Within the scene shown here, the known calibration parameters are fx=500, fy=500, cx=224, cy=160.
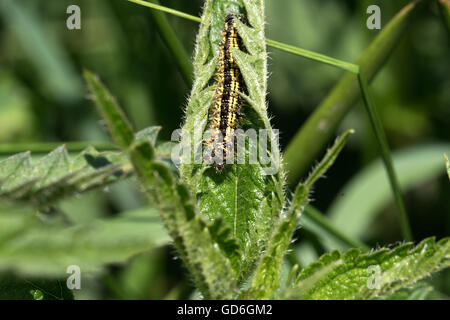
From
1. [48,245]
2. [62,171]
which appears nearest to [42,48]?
[62,171]

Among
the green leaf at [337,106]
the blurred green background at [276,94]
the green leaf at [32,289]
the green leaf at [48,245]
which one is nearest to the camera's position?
the green leaf at [48,245]

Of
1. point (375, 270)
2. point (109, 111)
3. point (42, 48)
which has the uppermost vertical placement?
point (42, 48)

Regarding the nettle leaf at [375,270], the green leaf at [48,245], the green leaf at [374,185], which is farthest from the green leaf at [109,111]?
the green leaf at [374,185]

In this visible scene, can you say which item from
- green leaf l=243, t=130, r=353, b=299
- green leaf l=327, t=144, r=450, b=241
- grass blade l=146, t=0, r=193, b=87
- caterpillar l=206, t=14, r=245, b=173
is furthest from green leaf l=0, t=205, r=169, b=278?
green leaf l=327, t=144, r=450, b=241

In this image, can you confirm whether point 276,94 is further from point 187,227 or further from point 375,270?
point 187,227

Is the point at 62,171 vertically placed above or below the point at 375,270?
above

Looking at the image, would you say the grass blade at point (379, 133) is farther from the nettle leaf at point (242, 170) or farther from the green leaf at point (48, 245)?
the green leaf at point (48, 245)
